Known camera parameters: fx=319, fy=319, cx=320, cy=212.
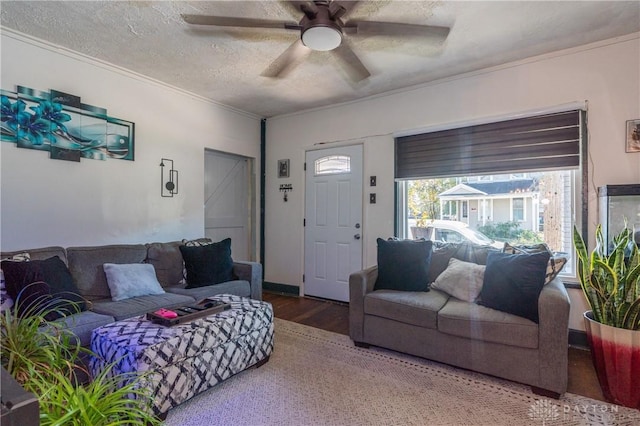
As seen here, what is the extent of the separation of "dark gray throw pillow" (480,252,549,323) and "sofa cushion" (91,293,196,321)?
2.38 m

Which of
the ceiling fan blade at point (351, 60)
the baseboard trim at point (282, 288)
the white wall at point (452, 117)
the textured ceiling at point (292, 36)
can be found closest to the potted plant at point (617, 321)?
the white wall at point (452, 117)

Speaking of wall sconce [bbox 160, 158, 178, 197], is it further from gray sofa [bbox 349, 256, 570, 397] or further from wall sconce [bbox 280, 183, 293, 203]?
gray sofa [bbox 349, 256, 570, 397]

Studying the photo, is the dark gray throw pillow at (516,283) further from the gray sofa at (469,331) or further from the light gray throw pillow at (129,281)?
the light gray throw pillow at (129,281)

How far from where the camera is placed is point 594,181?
2707 millimetres

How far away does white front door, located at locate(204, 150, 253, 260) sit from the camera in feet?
14.2

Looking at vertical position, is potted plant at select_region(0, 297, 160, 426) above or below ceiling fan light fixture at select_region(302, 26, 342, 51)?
below

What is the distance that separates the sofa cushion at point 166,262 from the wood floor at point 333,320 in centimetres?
118

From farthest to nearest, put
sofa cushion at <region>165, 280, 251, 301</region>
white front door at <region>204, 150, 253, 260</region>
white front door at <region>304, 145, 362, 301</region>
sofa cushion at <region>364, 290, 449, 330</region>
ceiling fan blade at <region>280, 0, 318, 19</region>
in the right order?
white front door at <region>204, 150, 253, 260</region> < white front door at <region>304, 145, 362, 301</region> < sofa cushion at <region>165, 280, 251, 301</region> < sofa cushion at <region>364, 290, 449, 330</region> < ceiling fan blade at <region>280, 0, 318, 19</region>

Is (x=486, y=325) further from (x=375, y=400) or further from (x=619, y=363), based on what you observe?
(x=375, y=400)

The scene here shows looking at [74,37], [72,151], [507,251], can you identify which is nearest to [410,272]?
[507,251]

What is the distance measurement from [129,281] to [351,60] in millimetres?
2530

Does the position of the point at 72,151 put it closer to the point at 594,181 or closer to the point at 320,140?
the point at 320,140

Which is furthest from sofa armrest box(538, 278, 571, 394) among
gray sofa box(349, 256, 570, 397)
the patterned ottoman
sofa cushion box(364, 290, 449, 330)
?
the patterned ottoman

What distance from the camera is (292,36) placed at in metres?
2.56
